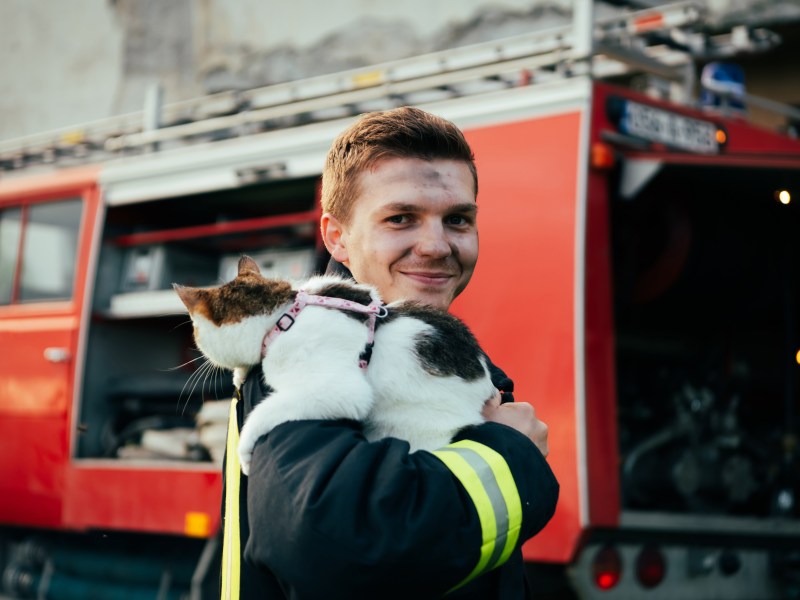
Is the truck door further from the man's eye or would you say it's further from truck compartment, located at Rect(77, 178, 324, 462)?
the man's eye

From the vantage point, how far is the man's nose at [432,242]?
1697 millimetres

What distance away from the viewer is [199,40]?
39.4 ft

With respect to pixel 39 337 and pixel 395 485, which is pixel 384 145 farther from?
pixel 39 337

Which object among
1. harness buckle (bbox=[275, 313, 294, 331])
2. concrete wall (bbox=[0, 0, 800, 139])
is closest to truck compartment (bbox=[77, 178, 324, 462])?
harness buckle (bbox=[275, 313, 294, 331])

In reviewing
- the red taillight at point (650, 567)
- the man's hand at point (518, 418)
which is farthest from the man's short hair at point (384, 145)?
the red taillight at point (650, 567)

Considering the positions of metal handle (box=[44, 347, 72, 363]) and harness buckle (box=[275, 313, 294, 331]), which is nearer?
harness buckle (box=[275, 313, 294, 331])

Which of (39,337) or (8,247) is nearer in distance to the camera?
(39,337)

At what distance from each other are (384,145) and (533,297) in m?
2.24

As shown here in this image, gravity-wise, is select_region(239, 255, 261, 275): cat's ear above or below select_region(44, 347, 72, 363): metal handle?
below

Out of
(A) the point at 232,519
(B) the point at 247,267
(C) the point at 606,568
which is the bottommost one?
(C) the point at 606,568

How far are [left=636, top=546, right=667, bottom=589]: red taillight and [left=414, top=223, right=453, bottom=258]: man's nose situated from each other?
8.81 ft

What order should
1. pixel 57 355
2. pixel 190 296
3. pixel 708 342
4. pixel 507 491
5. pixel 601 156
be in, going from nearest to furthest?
pixel 507 491, pixel 190 296, pixel 601 156, pixel 708 342, pixel 57 355

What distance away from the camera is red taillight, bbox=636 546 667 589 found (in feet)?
13.4

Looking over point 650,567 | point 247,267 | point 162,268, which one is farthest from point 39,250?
point 247,267
